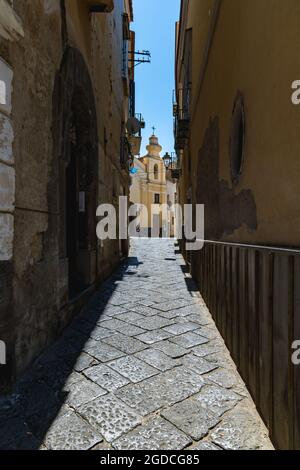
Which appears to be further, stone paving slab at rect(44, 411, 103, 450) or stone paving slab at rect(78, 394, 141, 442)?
stone paving slab at rect(78, 394, 141, 442)

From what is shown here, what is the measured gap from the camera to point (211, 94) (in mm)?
3850

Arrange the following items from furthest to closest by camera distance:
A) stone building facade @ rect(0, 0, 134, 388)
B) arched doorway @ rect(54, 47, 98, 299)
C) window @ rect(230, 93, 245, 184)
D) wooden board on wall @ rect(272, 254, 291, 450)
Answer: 1. arched doorway @ rect(54, 47, 98, 299)
2. window @ rect(230, 93, 245, 184)
3. stone building facade @ rect(0, 0, 134, 388)
4. wooden board on wall @ rect(272, 254, 291, 450)

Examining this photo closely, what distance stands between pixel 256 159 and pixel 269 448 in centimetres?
172

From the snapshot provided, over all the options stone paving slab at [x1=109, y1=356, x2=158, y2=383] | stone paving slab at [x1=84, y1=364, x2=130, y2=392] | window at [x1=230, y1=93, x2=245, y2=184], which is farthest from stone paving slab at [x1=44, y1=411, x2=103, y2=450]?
window at [x1=230, y1=93, x2=245, y2=184]

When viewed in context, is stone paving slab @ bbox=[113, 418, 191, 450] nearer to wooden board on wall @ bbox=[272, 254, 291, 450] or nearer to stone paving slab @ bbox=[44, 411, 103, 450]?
stone paving slab @ bbox=[44, 411, 103, 450]

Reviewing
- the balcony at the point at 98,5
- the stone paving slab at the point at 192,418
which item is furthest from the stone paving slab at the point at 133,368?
the balcony at the point at 98,5

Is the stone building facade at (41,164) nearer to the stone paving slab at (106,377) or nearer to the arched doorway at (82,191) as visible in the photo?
the arched doorway at (82,191)

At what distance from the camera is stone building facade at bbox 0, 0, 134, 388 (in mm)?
2057

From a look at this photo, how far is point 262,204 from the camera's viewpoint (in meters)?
1.90

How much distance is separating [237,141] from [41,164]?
5.99 ft

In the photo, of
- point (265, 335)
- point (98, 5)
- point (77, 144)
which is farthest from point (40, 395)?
point (98, 5)

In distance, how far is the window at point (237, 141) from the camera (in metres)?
2.49
